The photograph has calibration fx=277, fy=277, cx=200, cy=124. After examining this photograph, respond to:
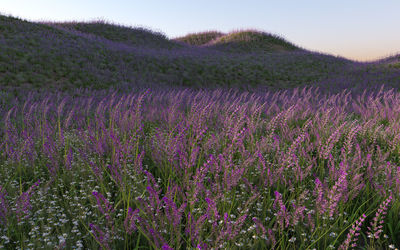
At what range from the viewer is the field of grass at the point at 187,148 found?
2.39 m

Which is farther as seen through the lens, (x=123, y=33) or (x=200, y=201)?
(x=123, y=33)

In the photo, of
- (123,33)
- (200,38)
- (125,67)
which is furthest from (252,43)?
(125,67)

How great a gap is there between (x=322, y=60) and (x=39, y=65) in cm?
2547

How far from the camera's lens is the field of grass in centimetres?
239

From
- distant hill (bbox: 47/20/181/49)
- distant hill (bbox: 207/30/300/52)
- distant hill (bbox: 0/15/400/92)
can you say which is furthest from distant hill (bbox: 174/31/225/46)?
distant hill (bbox: 0/15/400/92)

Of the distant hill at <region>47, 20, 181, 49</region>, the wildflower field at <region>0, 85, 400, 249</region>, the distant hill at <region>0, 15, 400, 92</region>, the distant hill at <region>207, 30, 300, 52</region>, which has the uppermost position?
the distant hill at <region>207, 30, 300, 52</region>

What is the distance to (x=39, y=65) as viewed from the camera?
15422 millimetres

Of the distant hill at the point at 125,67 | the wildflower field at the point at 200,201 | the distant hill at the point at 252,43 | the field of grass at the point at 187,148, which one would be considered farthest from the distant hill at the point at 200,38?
the wildflower field at the point at 200,201

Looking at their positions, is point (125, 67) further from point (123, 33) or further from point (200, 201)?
point (200, 201)

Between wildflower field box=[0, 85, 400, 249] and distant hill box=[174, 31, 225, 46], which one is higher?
distant hill box=[174, 31, 225, 46]

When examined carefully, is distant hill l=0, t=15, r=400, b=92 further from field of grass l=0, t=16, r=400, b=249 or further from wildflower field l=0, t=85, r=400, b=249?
wildflower field l=0, t=85, r=400, b=249

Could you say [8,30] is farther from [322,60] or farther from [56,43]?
[322,60]

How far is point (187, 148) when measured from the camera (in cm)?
424

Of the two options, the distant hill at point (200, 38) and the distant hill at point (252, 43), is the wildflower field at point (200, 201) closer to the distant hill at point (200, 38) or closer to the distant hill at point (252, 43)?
→ the distant hill at point (252, 43)
